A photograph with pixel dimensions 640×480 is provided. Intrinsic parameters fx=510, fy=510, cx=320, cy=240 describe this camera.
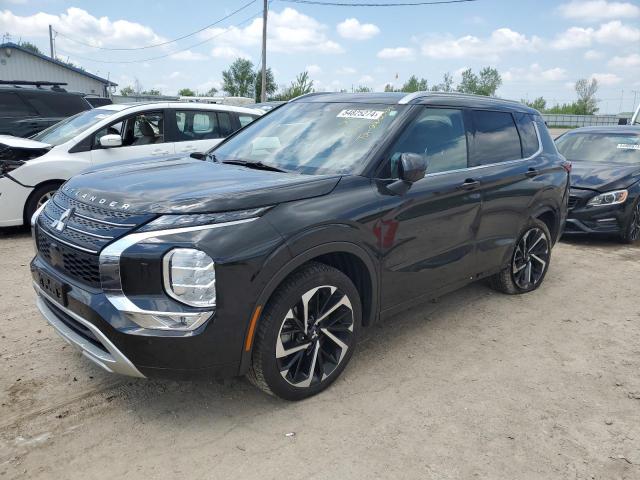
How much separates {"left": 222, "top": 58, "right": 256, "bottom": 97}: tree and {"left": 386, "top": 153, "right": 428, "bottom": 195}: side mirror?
Answer: 2730 inches

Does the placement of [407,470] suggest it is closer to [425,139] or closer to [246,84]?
[425,139]

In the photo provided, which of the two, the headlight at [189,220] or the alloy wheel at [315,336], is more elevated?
the headlight at [189,220]

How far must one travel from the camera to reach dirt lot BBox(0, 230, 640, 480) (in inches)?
98.6

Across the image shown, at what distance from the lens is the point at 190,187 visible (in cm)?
279

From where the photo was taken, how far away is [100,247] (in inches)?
98.8

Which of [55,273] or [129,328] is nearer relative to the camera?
[129,328]

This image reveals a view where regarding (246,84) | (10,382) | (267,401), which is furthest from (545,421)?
(246,84)

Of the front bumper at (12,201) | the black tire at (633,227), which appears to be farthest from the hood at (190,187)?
the black tire at (633,227)

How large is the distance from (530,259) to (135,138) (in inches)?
207

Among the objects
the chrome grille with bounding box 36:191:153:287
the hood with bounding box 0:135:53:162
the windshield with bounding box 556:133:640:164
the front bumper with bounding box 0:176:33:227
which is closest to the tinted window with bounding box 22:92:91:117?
the hood with bounding box 0:135:53:162

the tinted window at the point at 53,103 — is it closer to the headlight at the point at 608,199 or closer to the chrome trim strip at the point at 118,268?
the chrome trim strip at the point at 118,268

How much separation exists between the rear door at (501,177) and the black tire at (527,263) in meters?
0.23

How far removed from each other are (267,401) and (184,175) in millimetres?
1448

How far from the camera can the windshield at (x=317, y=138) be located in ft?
10.9
